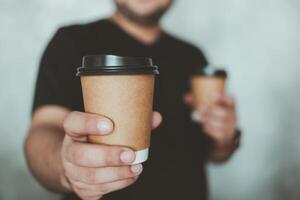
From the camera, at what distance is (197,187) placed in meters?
1.45

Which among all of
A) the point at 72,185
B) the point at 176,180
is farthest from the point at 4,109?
the point at 72,185

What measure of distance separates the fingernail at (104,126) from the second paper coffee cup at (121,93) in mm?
15

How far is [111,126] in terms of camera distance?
0.65 metres

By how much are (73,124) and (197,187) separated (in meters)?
0.91

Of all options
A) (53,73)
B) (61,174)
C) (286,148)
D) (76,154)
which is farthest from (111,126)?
(286,148)

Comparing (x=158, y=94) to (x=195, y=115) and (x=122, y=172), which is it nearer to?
(x=195, y=115)

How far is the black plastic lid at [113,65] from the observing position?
0.62 meters

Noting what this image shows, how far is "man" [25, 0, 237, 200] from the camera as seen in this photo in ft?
2.30

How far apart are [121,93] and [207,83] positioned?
30.7 inches

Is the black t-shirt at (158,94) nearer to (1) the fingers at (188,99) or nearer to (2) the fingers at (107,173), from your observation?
(1) the fingers at (188,99)

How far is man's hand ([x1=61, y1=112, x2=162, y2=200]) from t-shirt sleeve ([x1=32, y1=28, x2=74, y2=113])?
403mm

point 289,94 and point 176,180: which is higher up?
point 289,94

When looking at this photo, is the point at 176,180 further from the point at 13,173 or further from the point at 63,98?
the point at 13,173

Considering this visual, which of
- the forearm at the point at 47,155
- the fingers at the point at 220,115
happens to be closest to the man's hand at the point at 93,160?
the forearm at the point at 47,155
